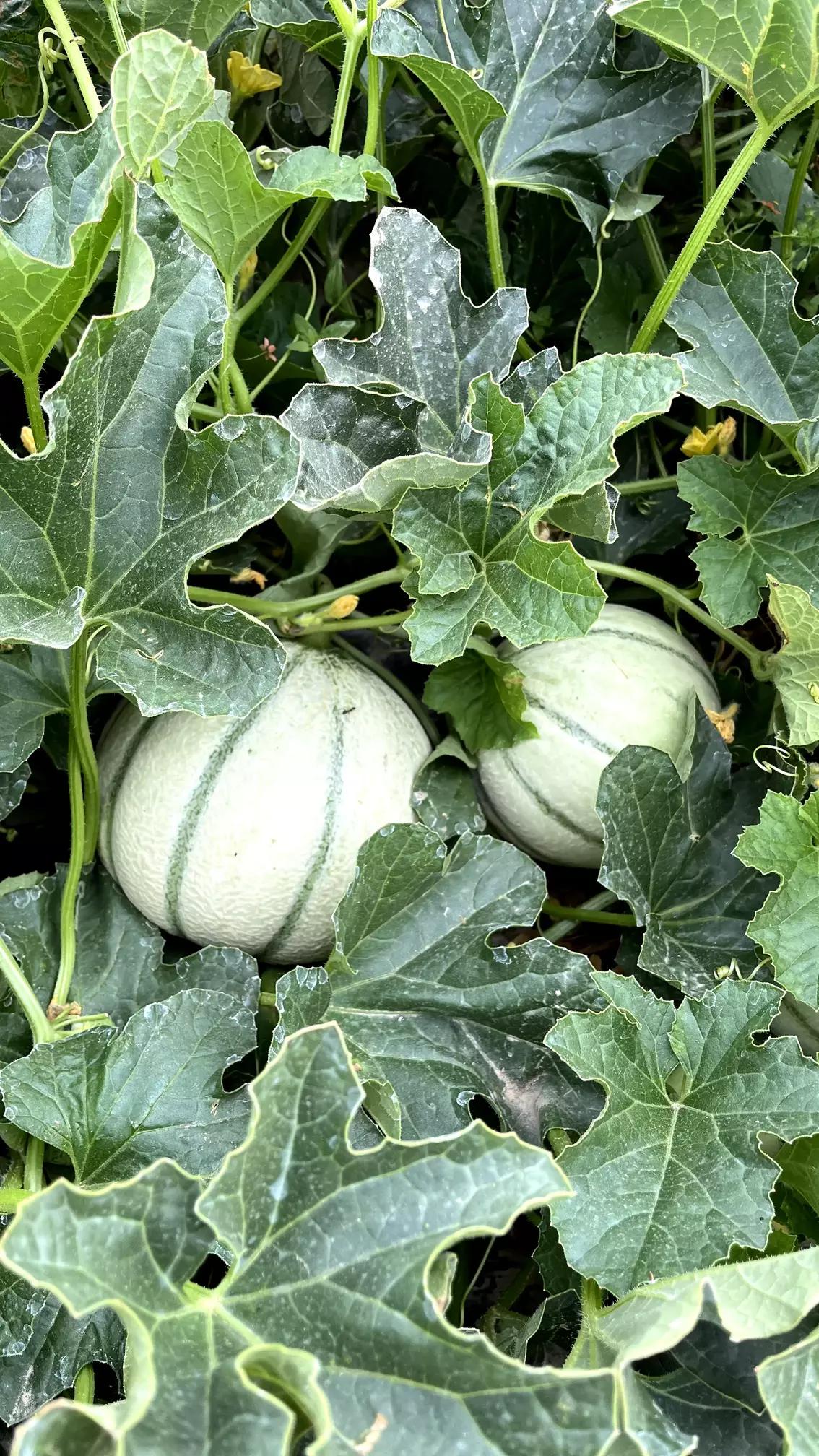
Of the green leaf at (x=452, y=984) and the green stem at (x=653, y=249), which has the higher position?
the green stem at (x=653, y=249)

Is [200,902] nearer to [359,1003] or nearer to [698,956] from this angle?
[359,1003]

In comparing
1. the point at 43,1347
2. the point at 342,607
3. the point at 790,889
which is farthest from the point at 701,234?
the point at 43,1347

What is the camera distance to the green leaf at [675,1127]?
82cm

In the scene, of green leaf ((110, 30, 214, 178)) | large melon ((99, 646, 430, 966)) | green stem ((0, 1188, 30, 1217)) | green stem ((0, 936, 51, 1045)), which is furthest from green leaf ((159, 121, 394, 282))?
green stem ((0, 1188, 30, 1217))

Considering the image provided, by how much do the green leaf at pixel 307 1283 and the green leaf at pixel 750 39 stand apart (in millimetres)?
762

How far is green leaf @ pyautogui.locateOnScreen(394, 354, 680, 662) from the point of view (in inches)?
34.5

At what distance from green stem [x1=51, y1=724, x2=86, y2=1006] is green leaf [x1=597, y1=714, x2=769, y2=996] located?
455 mm

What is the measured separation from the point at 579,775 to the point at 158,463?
0.48 metres

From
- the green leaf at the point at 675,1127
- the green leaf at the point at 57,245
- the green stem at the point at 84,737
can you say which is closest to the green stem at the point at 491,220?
the green leaf at the point at 57,245

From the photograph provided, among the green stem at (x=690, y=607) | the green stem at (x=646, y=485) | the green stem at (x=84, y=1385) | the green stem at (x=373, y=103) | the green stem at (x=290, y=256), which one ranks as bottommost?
the green stem at (x=84, y=1385)

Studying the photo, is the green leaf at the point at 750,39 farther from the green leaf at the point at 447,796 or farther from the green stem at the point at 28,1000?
the green stem at the point at 28,1000

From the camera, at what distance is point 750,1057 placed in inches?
35.1

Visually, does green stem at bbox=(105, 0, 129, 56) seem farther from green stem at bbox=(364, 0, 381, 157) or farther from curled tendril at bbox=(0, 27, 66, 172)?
green stem at bbox=(364, 0, 381, 157)

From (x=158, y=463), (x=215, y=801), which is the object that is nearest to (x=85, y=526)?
(x=158, y=463)
